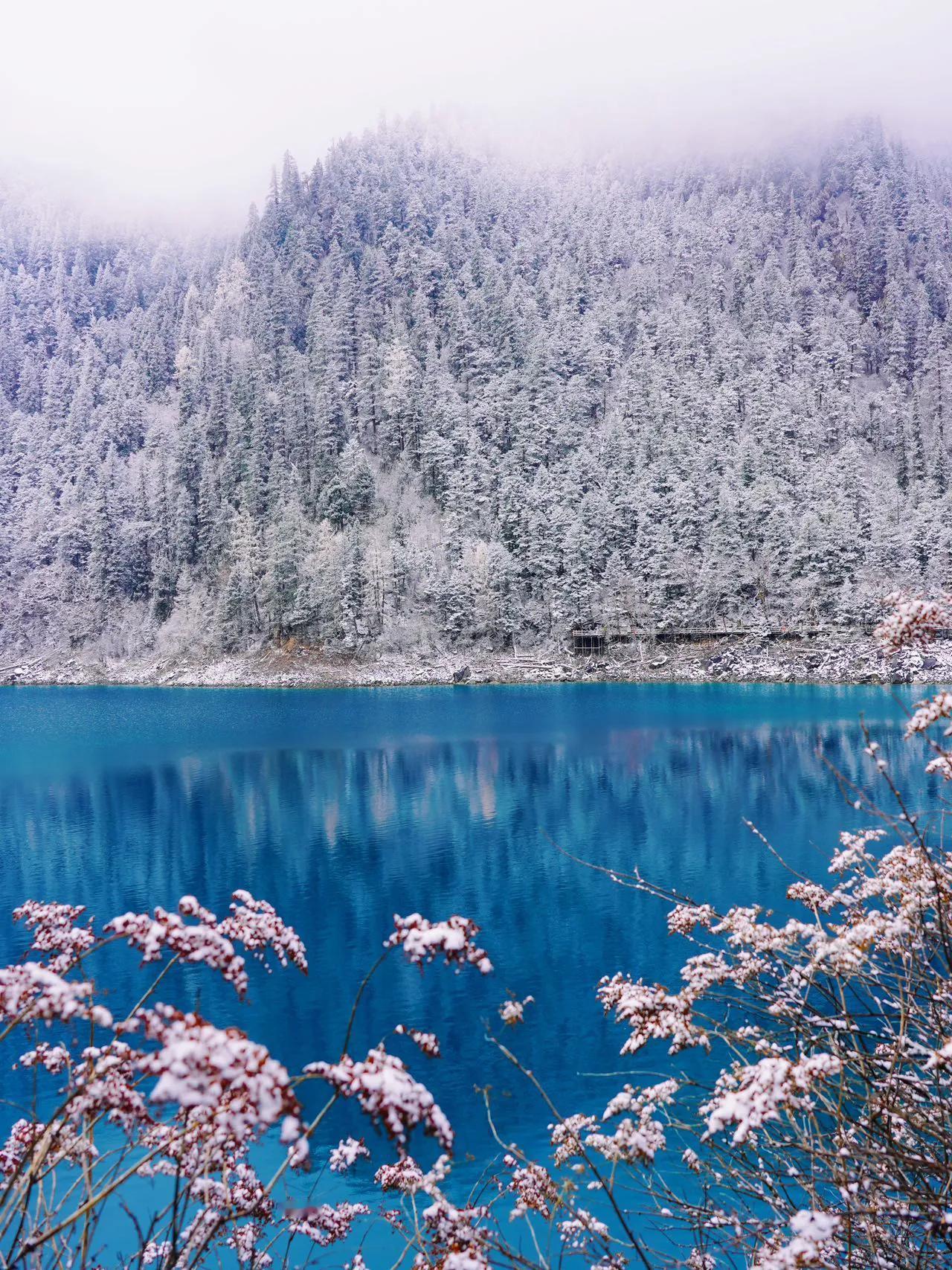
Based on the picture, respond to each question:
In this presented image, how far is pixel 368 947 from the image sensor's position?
17.4 metres

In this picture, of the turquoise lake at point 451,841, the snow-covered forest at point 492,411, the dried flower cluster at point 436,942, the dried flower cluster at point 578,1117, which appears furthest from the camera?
the snow-covered forest at point 492,411

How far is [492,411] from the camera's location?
95.2 meters

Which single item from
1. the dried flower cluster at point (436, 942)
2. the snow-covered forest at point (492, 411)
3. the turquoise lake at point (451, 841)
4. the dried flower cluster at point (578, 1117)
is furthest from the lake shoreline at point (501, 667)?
the dried flower cluster at point (436, 942)

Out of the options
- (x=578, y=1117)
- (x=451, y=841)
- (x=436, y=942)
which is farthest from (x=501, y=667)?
(x=436, y=942)

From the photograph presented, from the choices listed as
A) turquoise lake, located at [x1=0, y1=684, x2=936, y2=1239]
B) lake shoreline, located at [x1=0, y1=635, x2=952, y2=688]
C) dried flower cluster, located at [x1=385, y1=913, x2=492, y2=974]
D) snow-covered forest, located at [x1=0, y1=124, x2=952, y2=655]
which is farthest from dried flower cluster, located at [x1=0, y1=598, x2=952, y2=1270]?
snow-covered forest, located at [x1=0, y1=124, x2=952, y2=655]

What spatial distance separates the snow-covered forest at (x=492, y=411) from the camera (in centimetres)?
8131

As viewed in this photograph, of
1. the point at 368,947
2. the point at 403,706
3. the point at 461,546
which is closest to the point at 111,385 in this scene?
the point at 461,546

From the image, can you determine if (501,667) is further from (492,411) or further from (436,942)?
(436,942)

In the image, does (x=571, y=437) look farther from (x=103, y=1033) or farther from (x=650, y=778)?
(x=103, y=1033)

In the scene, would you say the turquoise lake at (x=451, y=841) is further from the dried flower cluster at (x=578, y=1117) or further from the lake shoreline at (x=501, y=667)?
the lake shoreline at (x=501, y=667)

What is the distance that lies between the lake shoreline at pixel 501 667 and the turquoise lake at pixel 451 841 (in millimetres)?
14324

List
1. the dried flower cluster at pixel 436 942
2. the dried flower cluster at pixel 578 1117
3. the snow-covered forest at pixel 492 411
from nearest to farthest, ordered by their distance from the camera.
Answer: the dried flower cluster at pixel 578 1117 < the dried flower cluster at pixel 436 942 < the snow-covered forest at pixel 492 411

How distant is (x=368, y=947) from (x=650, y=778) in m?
19.0

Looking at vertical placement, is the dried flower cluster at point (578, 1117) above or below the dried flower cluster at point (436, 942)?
below
